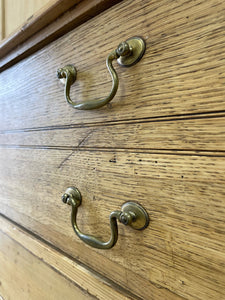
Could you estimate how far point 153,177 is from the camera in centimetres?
22

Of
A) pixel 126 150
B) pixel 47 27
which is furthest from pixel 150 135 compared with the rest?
pixel 47 27

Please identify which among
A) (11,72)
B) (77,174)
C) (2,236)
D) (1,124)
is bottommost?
(2,236)

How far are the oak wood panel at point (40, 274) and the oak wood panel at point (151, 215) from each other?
2cm

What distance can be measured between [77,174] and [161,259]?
16 cm

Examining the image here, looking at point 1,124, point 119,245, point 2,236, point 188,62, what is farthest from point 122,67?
point 2,236

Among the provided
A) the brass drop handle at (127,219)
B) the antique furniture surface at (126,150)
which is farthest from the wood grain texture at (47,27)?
the brass drop handle at (127,219)

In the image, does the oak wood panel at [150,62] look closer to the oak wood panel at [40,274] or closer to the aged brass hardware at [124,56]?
the aged brass hardware at [124,56]

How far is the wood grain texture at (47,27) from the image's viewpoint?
0.26m

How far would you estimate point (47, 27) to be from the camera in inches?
12.3

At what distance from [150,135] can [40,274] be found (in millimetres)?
336

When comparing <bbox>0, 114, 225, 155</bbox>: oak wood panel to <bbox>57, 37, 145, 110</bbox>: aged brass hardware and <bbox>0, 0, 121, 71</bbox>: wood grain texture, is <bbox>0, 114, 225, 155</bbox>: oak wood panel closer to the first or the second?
<bbox>57, 37, 145, 110</bbox>: aged brass hardware

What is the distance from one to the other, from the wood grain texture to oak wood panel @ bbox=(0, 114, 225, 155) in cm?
15

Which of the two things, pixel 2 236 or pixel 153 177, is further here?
pixel 2 236

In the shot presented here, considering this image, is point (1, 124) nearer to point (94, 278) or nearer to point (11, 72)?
point (11, 72)
